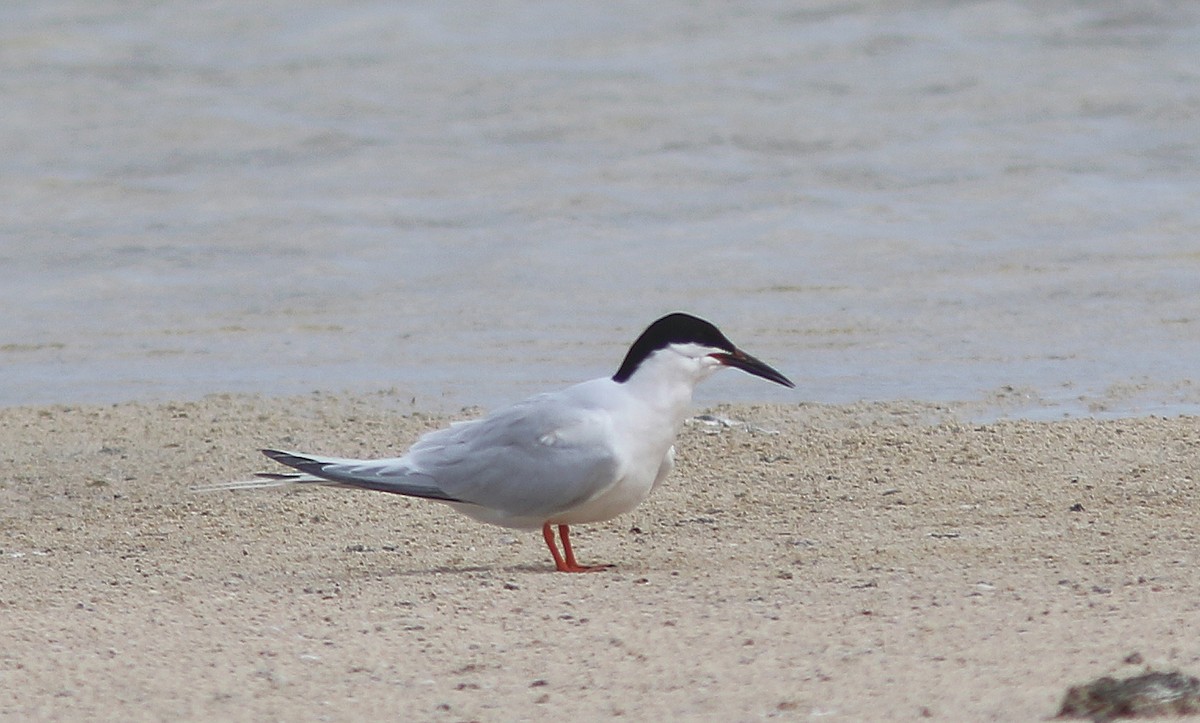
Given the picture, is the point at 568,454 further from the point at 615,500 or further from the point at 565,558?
the point at 565,558

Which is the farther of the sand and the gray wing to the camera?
the gray wing

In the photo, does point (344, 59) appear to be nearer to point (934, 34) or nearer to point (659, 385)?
point (934, 34)

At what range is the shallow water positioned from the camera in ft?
29.3

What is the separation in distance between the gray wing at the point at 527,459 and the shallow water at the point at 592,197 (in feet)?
8.37

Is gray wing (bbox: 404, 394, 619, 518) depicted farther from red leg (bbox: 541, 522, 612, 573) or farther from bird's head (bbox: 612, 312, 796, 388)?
bird's head (bbox: 612, 312, 796, 388)

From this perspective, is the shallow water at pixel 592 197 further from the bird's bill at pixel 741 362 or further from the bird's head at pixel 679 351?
the bird's head at pixel 679 351

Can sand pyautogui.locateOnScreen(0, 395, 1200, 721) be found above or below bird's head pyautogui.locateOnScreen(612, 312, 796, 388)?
below

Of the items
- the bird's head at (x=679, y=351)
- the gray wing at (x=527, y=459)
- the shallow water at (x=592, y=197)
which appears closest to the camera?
the gray wing at (x=527, y=459)

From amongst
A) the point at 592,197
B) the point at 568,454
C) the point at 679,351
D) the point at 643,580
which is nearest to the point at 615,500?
the point at 568,454

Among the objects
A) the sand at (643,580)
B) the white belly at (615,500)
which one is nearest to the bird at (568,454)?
the white belly at (615,500)

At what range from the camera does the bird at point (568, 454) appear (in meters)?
5.11

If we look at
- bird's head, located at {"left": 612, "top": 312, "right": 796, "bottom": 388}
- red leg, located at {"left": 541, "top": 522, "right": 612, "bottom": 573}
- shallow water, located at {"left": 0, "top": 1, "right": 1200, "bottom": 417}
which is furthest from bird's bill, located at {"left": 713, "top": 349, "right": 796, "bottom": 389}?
shallow water, located at {"left": 0, "top": 1, "right": 1200, "bottom": 417}

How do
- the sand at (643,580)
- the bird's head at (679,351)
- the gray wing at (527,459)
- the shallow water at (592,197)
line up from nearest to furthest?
the sand at (643,580), the gray wing at (527,459), the bird's head at (679,351), the shallow water at (592,197)

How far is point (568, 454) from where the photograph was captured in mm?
5113
